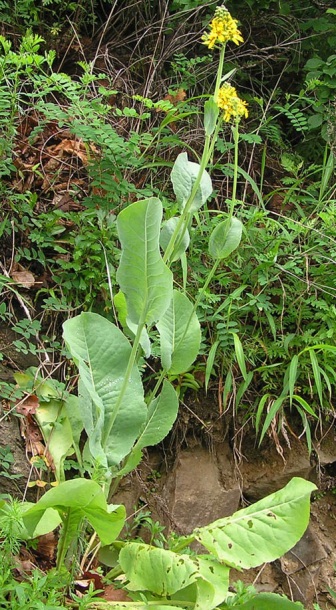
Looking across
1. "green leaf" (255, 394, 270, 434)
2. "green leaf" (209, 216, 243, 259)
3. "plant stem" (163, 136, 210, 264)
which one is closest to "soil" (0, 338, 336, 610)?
"green leaf" (255, 394, 270, 434)

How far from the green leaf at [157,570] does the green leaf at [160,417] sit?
331mm

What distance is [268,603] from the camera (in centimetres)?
206

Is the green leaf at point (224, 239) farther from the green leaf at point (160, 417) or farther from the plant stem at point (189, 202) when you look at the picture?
the green leaf at point (160, 417)

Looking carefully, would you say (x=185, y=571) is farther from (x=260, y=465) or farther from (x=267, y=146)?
(x=267, y=146)

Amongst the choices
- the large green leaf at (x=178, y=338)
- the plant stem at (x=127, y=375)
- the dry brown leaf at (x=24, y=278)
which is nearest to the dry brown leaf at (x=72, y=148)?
the dry brown leaf at (x=24, y=278)

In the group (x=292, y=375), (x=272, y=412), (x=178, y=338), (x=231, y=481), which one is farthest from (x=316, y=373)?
(x=178, y=338)

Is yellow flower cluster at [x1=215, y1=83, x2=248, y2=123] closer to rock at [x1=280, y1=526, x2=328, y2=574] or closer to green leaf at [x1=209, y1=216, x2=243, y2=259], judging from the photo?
green leaf at [x1=209, y1=216, x2=243, y2=259]

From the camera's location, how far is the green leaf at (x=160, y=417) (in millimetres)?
2232

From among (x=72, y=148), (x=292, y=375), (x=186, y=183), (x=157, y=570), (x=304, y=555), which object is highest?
(x=186, y=183)

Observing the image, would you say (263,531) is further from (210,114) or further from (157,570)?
(210,114)

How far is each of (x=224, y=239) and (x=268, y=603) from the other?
1076 millimetres

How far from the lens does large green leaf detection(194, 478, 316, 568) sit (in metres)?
1.99

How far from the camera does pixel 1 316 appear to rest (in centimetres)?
251

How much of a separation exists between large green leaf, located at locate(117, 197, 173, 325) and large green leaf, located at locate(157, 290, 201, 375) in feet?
0.77
